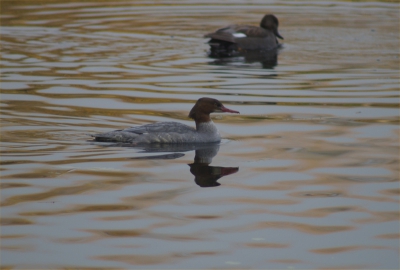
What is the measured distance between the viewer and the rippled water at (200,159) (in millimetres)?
6773

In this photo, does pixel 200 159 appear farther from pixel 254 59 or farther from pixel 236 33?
pixel 236 33

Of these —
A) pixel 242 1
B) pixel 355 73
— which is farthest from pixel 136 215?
pixel 242 1

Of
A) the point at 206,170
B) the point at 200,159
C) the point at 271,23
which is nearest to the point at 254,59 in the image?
the point at 271,23

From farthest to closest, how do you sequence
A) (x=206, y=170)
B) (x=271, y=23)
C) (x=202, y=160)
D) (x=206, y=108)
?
(x=271, y=23)
(x=206, y=108)
(x=202, y=160)
(x=206, y=170)

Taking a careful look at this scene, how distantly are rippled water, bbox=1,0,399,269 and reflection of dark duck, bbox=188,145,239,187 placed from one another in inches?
0.9

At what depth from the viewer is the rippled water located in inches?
267

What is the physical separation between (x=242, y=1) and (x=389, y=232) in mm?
21928

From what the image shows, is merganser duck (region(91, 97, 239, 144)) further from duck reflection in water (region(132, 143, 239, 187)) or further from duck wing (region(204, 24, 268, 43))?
duck wing (region(204, 24, 268, 43))

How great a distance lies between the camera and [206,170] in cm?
917

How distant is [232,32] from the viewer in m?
18.9

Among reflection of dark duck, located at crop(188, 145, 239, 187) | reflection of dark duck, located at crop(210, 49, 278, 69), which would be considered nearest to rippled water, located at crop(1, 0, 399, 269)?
reflection of dark duck, located at crop(188, 145, 239, 187)

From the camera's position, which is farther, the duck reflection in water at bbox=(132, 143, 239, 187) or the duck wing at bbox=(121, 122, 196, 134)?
the duck wing at bbox=(121, 122, 196, 134)

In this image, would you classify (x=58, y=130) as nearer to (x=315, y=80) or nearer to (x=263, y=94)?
(x=263, y=94)

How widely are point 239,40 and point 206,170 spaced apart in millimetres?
10167
